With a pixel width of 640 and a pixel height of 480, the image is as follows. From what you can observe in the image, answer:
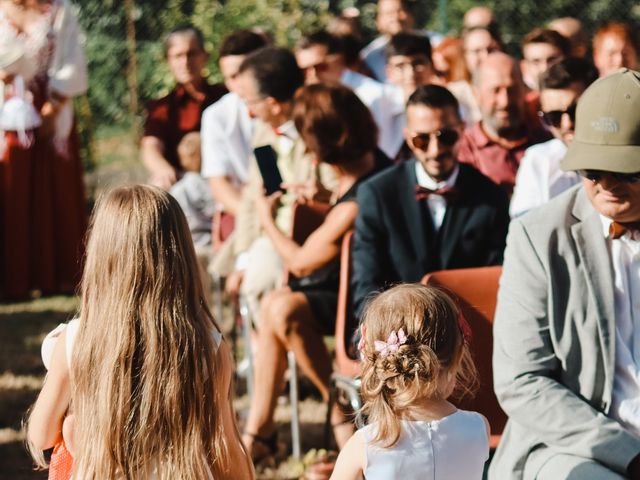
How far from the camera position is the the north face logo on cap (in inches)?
122

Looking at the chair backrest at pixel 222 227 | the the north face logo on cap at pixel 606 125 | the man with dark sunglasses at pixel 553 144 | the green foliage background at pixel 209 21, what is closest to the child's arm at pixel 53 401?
the the north face logo on cap at pixel 606 125

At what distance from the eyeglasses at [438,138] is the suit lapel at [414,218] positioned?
14 centimetres

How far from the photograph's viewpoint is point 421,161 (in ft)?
14.3

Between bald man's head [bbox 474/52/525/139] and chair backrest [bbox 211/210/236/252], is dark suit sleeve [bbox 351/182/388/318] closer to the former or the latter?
bald man's head [bbox 474/52/525/139]

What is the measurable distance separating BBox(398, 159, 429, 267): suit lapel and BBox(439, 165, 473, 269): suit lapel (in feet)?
0.22

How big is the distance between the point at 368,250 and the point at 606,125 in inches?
51.6

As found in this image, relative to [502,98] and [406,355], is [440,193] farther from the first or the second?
[406,355]

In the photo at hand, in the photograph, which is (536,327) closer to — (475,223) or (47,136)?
(475,223)

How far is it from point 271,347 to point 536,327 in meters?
1.96

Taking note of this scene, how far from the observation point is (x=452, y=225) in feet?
13.9

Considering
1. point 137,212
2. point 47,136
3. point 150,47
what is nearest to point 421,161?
point 137,212

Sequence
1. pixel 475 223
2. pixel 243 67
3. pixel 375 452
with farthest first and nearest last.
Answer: pixel 243 67
pixel 475 223
pixel 375 452

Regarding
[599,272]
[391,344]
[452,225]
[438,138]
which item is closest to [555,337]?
[599,272]

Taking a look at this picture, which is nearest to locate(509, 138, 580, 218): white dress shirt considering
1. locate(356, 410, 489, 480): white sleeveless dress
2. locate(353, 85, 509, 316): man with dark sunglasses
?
locate(353, 85, 509, 316): man with dark sunglasses
